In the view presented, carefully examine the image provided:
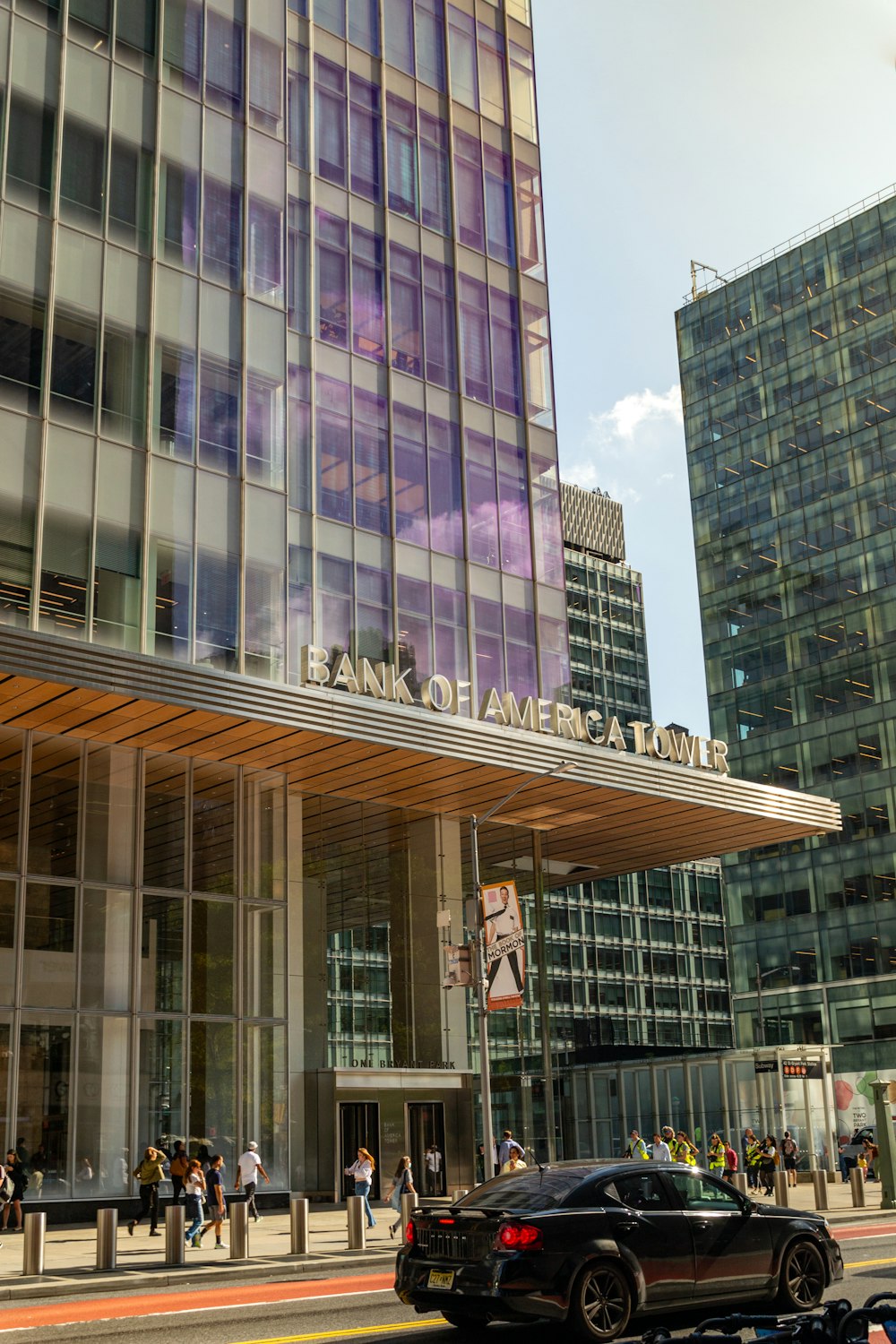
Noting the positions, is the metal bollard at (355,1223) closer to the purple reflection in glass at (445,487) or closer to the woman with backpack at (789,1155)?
the woman with backpack at (789,1155)

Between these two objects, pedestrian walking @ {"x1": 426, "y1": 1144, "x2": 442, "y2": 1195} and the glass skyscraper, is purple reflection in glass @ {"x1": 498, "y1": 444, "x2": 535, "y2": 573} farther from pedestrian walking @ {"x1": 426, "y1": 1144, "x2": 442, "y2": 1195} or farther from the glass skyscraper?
pedestrian walking @ {"x1": 426, "y1": 1144, "x2": 442, "y2": 1195}

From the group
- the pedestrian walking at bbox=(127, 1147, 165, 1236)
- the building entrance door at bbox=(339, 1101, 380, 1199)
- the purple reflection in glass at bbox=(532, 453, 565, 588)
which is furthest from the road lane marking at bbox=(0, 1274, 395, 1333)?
the purple reflection in glass at bbox=(532, 453, 565, 588)

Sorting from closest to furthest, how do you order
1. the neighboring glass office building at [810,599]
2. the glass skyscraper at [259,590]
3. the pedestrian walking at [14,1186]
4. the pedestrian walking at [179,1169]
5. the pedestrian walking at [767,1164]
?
the pedestrian walking at [14,1186] → the pedestrian walking at [179,1169] → the glass skyscraper at [259,590] → the pedestrian walking at [767,1164] → the neighboring glass office building at [810,599]

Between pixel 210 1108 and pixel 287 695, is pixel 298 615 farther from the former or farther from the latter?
pixel 210 1108

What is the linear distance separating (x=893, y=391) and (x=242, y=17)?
61279mm

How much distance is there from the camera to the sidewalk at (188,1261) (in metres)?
18.7

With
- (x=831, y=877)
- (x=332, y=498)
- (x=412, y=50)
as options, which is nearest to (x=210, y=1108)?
(x=332, y=498)

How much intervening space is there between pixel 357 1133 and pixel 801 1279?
22.1 meters

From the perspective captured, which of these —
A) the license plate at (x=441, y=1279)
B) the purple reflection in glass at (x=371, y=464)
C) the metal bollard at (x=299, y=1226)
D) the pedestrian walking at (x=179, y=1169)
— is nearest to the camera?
the license plate at (x=441, y=1279)

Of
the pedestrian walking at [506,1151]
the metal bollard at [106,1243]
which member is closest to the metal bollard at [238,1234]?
the metal bollard at [106,1243]

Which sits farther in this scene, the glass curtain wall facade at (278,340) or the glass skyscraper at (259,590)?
the glass curtain wall facade at (278,340)

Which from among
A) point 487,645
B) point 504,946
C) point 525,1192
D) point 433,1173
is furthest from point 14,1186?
point 487,645

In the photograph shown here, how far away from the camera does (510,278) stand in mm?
44281

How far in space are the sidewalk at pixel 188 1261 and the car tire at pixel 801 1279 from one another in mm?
8078
